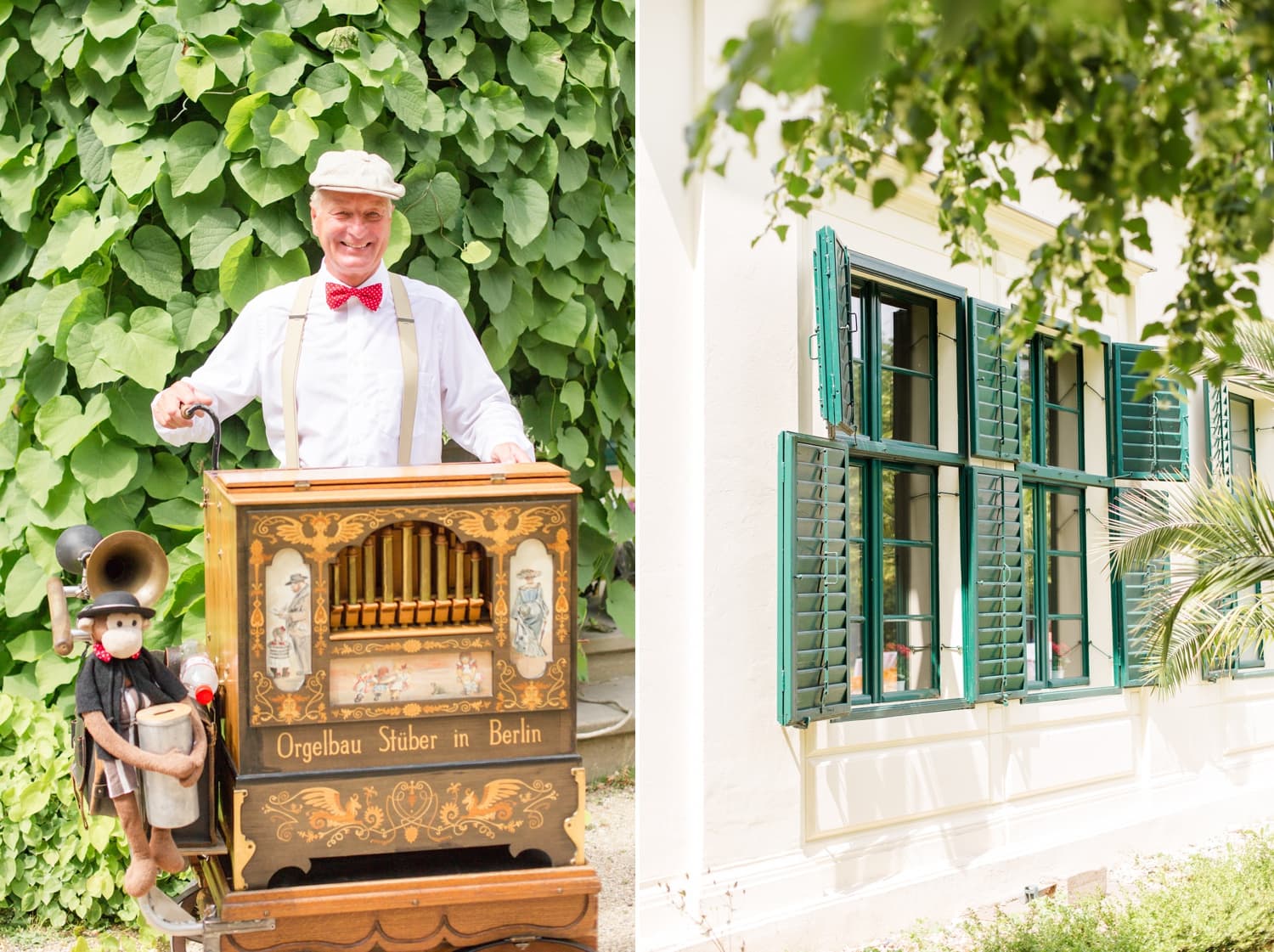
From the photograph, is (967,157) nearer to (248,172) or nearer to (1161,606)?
(248,172)

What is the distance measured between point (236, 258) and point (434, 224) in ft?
2.78

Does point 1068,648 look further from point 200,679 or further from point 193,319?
point 200,679

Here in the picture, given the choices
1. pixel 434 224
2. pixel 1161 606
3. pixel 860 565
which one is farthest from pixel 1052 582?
pixel 434 224

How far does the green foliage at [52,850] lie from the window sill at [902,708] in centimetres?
279

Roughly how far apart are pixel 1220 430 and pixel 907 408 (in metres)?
3.36

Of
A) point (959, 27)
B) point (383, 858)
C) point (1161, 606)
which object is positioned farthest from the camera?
point (1161, 606)

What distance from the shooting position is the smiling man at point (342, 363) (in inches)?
124

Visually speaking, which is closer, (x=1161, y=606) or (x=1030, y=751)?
(x=1030, y=751)

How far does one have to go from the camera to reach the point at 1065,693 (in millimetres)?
6836

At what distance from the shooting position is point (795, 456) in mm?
4930

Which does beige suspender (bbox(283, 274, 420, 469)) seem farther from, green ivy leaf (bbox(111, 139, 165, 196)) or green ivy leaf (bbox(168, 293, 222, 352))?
green ivy leaf (bbox(111, 139, 165, 196))

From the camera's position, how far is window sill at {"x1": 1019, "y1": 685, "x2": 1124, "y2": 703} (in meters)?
6.59

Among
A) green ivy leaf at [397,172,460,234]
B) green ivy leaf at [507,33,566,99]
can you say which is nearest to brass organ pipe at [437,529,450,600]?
green ivy leaf at [397,172,460,234]

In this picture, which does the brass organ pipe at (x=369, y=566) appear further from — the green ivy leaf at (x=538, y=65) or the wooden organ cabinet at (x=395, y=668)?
the green ivy leaf at (x=538, y=65)
